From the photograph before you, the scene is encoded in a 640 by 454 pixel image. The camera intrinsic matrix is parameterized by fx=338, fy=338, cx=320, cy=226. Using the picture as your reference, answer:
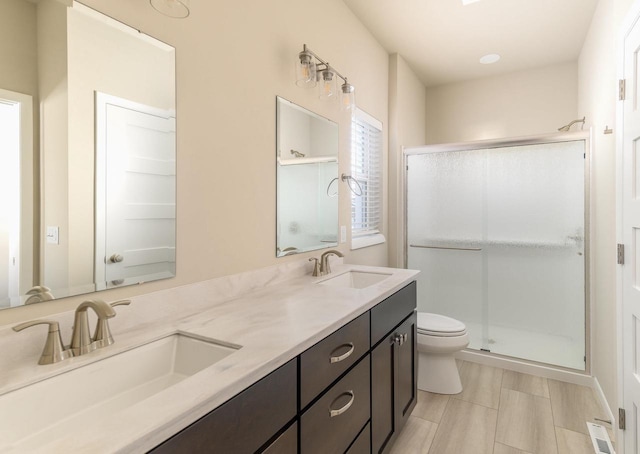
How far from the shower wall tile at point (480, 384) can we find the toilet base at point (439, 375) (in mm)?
71

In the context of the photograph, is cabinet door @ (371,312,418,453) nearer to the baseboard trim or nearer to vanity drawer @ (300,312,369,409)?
vanity drawer @ (300,312,369,409)

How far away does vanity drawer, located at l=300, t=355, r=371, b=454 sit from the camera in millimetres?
994

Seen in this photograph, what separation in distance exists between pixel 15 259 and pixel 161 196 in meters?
0.43

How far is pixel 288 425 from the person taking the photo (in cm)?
90

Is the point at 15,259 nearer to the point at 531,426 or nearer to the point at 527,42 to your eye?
the point at 531,426

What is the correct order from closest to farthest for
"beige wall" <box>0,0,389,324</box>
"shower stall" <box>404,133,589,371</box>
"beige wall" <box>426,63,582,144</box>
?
1. "beige wall" <box>0,0,389,324</box>
2. "shower stall" <box>404,133,589,371</box>
3. "beige wall" <box>426,63,582,144</box>

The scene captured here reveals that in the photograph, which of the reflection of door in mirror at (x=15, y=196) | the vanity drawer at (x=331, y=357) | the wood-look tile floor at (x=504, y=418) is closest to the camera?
the reflection of door in mirror at (x=15, y=196)

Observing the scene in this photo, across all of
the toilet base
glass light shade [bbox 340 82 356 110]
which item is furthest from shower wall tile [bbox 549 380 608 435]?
glass light shade [bbox 340 82 356 110]

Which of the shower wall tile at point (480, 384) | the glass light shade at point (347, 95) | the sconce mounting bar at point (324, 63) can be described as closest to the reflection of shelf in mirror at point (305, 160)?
the glass light shade at point (347, 95)

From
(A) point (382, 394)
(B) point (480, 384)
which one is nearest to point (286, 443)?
(A) point (382, 394)

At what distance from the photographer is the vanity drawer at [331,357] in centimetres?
98

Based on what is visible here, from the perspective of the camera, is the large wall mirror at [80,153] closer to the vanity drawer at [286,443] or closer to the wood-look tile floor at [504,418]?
the vanity drawer at [286,443]

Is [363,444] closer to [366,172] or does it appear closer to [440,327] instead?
[440,327]

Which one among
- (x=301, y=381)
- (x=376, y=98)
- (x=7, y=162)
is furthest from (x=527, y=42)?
(x=7, y=162)
